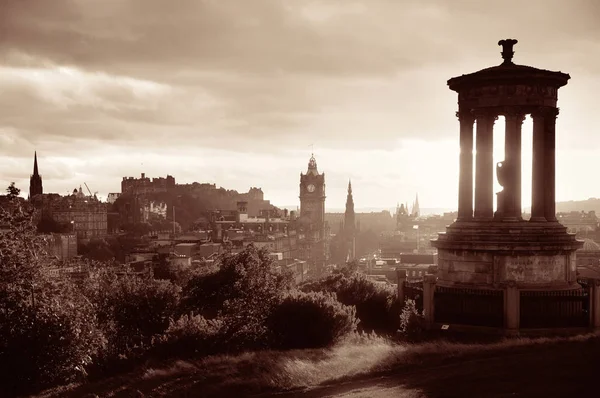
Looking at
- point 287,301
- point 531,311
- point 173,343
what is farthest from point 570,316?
→ point 173,343

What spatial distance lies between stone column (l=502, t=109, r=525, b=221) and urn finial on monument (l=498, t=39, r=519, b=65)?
204cm

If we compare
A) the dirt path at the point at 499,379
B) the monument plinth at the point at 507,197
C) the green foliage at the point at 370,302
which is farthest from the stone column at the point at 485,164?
the dirt path at the point at 499,379

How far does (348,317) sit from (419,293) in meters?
3.15

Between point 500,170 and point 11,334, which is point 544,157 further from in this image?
point 11,334

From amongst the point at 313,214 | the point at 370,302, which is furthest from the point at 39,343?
the point at 313,214

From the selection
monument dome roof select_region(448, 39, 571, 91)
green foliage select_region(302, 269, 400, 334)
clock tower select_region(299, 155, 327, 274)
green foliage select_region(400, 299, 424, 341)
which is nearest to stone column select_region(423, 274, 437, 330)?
green foliage select_region(400, 299, 424, 341)

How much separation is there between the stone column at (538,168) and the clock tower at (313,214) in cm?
13489

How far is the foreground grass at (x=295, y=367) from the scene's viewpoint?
1742cm

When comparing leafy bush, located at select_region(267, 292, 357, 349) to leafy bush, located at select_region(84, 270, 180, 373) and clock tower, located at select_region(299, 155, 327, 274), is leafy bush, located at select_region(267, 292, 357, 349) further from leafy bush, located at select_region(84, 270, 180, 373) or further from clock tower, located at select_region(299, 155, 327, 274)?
clock tower, located at select_region(299, 155, 327, 274)

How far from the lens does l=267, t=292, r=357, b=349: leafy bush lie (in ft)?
78.9

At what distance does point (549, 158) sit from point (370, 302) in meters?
10.3

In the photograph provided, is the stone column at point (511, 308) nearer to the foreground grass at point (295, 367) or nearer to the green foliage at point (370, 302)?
the foreground grass at point (295, 367)

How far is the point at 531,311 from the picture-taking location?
2145 centimetres

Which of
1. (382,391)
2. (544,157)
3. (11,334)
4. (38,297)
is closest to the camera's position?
(382,391)
